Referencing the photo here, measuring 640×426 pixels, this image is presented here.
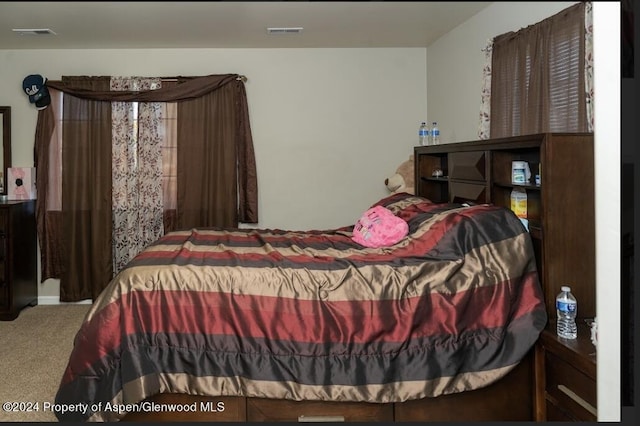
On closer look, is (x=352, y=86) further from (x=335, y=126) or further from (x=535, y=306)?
(x=535, y=306)

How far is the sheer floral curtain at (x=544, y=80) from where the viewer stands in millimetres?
1640

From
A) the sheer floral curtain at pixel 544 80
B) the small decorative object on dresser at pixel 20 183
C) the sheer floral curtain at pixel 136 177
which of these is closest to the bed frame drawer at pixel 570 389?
the sheer floral curtain at pixel 544 80

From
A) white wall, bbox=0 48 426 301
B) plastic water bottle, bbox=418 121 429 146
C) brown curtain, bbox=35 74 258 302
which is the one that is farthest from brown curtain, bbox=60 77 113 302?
plastic water bottle, bbox=418 121 429 146

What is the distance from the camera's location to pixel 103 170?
3.91m

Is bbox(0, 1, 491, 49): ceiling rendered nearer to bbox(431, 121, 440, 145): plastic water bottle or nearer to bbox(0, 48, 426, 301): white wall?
bbox(431, 121, 440, 145): plastic water bottle

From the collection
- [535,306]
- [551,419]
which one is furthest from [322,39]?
[551,419]

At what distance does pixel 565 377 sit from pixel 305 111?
298 centimetres

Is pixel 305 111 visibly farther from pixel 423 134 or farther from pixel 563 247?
pixel 563 247

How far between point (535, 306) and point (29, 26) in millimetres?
1842

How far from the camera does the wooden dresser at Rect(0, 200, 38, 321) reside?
350cm

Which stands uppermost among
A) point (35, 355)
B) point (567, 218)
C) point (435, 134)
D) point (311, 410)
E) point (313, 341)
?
point (435, 134)

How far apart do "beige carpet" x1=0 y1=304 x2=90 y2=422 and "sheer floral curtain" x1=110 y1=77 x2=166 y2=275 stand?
0.58m

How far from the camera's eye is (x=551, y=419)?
1.63 m

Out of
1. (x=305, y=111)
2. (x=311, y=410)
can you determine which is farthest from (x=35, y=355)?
(x=305, y=111)
